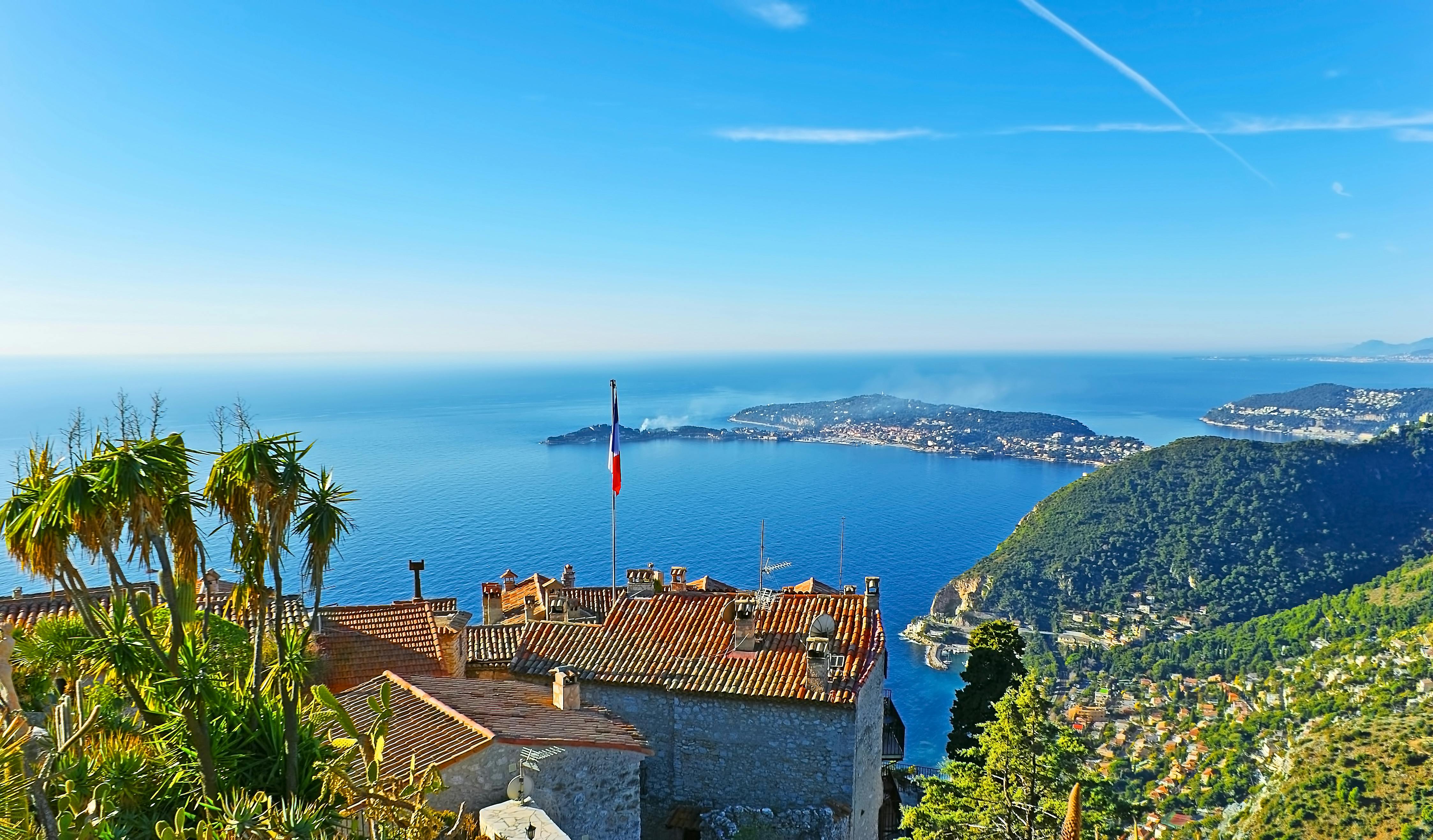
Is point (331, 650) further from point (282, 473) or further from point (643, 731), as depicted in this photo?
point (282, 473)

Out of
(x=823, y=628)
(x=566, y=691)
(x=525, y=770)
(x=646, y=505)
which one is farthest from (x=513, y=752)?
(x=646, y=505)

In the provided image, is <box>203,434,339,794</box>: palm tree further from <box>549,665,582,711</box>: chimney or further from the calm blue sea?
the calm blue sea

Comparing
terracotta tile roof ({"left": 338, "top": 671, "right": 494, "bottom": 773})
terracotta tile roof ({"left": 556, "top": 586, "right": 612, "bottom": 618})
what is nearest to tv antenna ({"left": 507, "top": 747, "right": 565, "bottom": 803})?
terracotta tile roof ({"left": 338, "top": 671, "right": 494, "bottom": 773})

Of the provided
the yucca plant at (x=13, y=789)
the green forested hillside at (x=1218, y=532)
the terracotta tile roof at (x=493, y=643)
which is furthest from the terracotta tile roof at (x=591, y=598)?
the green forested hillside at (x=1218, y=532)

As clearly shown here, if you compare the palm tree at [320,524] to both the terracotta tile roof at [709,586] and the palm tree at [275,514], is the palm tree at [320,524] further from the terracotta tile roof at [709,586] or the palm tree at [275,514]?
the terracotta tile roof at [709,586]

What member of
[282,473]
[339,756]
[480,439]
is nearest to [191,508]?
[282,473]

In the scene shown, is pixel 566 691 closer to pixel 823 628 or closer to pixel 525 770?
pixel 525 770
